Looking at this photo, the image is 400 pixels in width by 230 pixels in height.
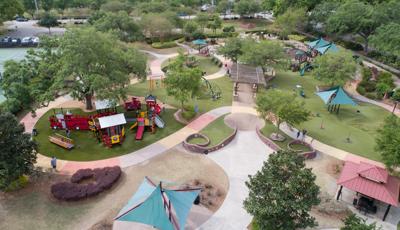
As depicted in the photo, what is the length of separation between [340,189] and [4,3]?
8088 cm

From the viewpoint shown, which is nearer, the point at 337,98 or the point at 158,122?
the point at 158,122

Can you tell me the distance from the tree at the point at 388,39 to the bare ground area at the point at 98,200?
146 feet

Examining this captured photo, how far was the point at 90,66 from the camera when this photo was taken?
108 ft

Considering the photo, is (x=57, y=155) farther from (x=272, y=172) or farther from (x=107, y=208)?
(x=272, y=172)

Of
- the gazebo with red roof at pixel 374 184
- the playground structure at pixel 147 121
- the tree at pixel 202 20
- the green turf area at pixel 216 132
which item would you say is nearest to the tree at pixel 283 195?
the gazebo with red roof at pixel 374 184

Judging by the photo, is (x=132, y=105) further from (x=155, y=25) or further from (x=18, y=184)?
(x=155, y=25)

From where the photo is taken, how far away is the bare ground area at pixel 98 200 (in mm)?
22203

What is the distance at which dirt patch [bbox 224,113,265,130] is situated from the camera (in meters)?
35.8

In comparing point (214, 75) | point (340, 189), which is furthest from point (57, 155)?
point (214, 75)

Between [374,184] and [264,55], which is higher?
[264,55]

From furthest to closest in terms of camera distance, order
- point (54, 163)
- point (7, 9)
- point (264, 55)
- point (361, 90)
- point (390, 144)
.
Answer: point (7, 9)
point (264, 55)
point (361, 90)
point (54, 163)
point (390, 144)

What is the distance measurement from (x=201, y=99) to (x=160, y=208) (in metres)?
24.0

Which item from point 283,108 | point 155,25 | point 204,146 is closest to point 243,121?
point 283,108

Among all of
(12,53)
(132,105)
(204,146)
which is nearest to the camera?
(204,146)
